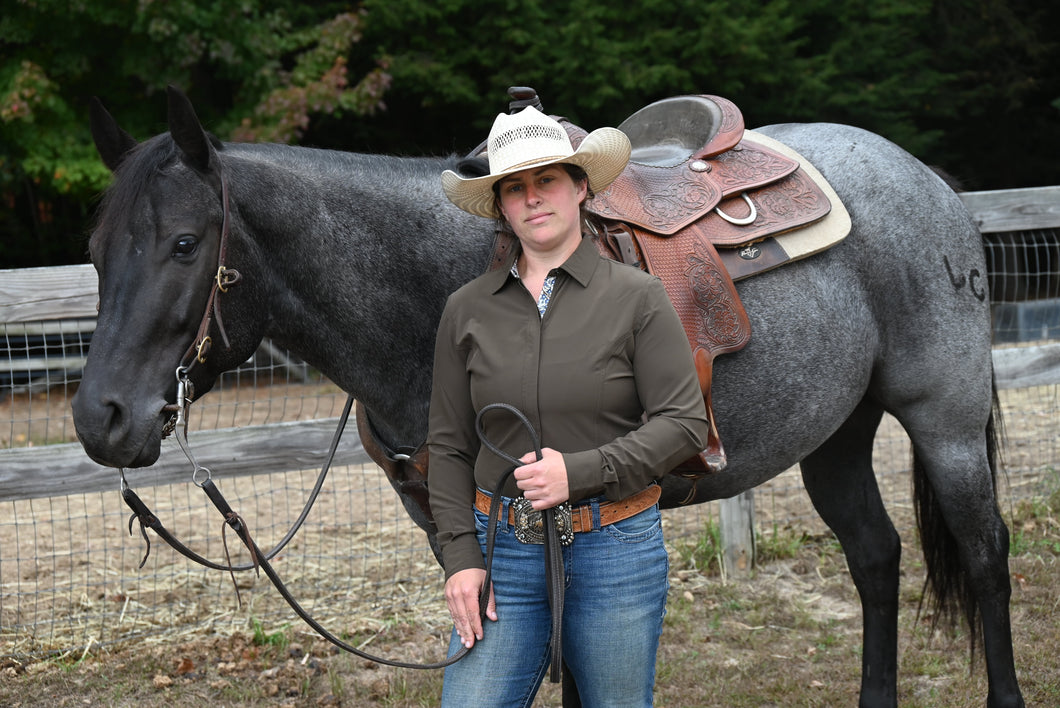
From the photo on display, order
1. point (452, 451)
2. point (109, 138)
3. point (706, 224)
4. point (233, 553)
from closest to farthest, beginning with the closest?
1. point (452, 451)
2. point (109, 138)
3. point (706, 224)
4. point (233, 553)

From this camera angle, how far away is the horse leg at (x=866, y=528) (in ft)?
10.8

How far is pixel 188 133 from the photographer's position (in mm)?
1949

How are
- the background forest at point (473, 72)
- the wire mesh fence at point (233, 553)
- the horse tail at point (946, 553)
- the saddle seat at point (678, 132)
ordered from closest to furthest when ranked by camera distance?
the saddle seat at point (678, 132) < the horse tail at point (946, 553) < the wire mesh fence at point (233, 553) < the background forest at point (473, 72)

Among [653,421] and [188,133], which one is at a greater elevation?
[188,133]

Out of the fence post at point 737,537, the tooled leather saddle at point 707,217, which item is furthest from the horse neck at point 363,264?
the fence post at point 737,537

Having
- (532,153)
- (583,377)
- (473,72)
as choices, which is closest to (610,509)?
(583,377)

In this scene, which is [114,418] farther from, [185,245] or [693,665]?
[693,665]

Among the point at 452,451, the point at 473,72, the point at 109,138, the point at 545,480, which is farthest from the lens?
the point at 473,72

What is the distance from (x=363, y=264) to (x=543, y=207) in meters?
0.56

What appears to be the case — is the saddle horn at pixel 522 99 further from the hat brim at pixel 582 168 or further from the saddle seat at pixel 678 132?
the saddle seat at pixel 678 132

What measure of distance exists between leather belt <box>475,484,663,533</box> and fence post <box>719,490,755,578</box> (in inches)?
109

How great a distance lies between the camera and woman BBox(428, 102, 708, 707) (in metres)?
1.79

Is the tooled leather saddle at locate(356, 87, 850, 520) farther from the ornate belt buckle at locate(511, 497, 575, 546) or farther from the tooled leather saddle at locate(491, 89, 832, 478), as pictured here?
the ornate belt buckle at locate(511, 497, 575, 546)

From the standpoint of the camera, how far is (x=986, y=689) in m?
3.47
